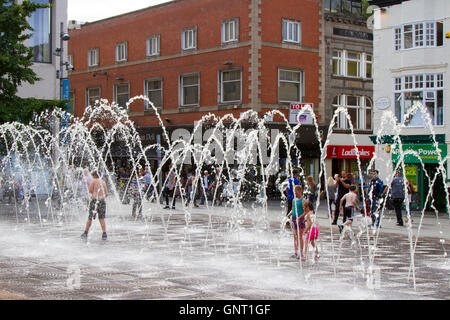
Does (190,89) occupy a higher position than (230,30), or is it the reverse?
(230,30)

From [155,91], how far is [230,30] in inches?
304

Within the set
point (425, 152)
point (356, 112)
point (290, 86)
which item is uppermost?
point (290, 86)

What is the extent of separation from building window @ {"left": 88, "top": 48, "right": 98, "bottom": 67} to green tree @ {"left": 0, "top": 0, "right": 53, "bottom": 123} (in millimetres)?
23822

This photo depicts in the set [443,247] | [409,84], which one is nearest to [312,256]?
[443,247]

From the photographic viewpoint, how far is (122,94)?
45.6 meters

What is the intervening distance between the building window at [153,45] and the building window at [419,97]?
58.1 feet

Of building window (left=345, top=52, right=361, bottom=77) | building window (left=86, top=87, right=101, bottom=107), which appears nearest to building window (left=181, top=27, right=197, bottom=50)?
building window (left=86, top=87, right=101, bottom=107)

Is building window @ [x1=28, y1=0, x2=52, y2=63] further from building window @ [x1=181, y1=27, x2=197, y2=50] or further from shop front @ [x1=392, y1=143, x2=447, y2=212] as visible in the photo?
shop front @ [x1=392, y1=143, x2=447, y2=212]

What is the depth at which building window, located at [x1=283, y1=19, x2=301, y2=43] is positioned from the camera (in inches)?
1507

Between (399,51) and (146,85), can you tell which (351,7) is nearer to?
(399,51)

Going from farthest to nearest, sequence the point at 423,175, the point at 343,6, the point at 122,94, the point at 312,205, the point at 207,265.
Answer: the point at 122,94, the point at 343,6, the point at 423,175, the point at 312,205, the point at 207,265

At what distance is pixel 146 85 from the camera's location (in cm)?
4369

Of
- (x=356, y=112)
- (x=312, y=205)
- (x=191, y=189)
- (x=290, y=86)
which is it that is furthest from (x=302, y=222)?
(x=356, y=112)

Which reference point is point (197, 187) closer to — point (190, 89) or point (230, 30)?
point (190, 89)
